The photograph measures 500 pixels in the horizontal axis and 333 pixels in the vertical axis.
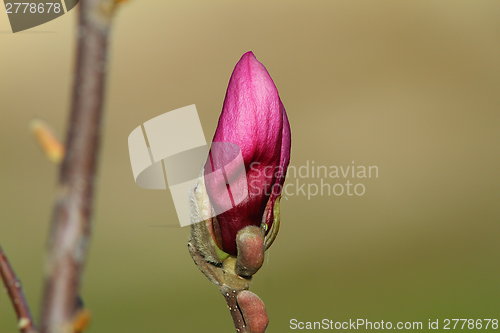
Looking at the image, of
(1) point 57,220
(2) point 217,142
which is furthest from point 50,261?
(2) point 217,142

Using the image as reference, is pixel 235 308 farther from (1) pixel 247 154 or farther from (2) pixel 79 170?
(2) pixel 79 170

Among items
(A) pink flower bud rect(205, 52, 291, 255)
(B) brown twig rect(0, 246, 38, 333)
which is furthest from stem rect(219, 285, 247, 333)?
(B) brown twig rect(0, 246, 38, 333)

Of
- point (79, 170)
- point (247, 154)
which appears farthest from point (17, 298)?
point (247, 154)

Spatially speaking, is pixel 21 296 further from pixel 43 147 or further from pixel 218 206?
pixel 218 206

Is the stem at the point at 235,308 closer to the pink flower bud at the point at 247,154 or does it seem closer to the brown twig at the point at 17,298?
the pink flower bud at the point at 247,154

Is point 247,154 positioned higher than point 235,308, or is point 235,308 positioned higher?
point 247,154

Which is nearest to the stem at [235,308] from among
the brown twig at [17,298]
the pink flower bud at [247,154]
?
the pink flower bud at [247,154]

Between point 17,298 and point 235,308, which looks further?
point 235,308
